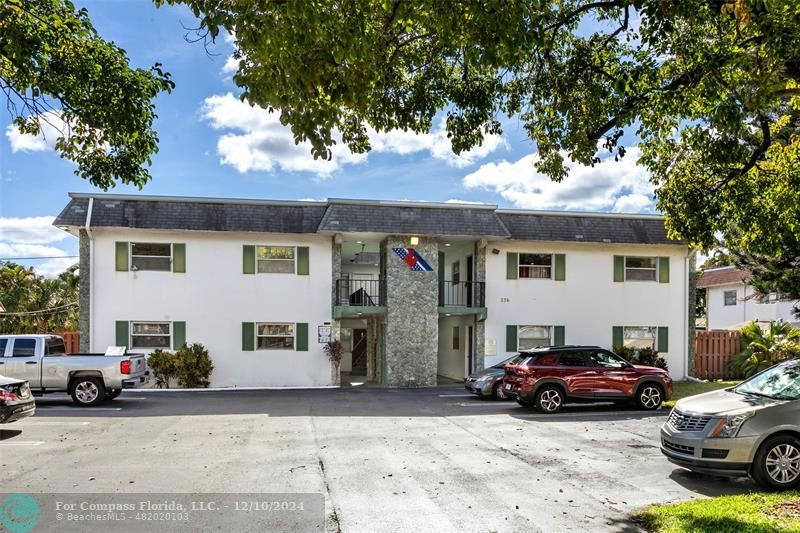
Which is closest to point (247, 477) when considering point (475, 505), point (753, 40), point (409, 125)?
point (475, 505)

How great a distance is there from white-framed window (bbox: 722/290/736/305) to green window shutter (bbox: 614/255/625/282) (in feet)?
55.5

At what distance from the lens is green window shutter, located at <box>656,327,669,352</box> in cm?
2303

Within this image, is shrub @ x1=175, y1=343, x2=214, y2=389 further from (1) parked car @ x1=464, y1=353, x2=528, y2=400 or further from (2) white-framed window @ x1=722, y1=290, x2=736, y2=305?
(2) white-framed window @ x1=722, y1=290, x2=736, y2=305

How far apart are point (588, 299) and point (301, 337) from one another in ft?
35.1

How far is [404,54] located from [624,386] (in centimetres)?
988

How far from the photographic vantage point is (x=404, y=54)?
9625 millimetres

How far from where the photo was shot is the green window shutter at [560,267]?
22516 mm

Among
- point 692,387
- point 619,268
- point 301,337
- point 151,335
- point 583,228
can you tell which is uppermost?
point 583,228

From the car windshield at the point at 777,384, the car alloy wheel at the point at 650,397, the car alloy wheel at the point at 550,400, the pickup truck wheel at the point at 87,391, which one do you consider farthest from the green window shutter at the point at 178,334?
the car windshield at the point at 777,384

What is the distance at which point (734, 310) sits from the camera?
3550cm

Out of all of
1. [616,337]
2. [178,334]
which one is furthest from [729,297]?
[178,334]

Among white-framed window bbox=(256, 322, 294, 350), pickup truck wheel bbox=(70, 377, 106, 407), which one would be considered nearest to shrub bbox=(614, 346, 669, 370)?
white-framed window bbox=(256, 322, 294, 350)

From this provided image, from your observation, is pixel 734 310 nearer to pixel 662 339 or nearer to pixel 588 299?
pixel 662 339

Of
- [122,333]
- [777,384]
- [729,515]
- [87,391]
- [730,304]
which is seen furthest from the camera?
[730,304]
